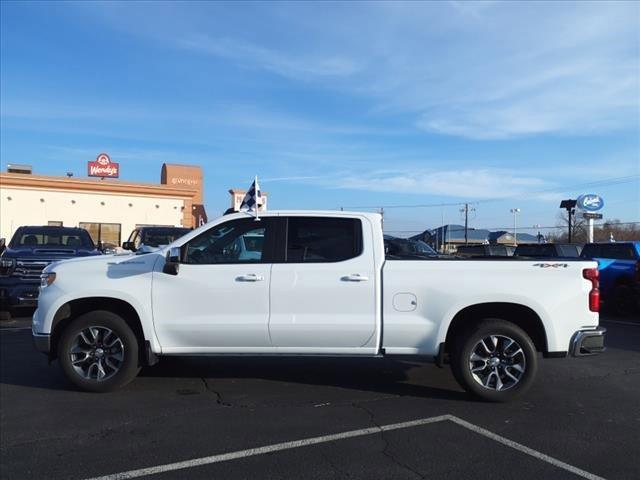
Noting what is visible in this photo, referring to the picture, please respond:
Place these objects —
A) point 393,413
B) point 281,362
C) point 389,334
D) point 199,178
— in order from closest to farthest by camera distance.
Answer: point 393,413 < point 389,334 < point 281,362 < point 199,178

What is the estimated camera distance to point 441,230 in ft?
251

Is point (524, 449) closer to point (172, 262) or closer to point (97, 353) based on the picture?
point (172, 262)

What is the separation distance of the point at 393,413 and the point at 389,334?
781 millimetres

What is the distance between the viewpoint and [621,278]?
13.5 m

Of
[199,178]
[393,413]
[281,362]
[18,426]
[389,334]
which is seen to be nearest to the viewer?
[18,426]

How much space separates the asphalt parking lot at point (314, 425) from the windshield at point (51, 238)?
19.9 feet

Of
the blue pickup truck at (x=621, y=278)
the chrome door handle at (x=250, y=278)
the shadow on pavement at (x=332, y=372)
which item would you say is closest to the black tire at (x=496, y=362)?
the shadow on pavement at (x=332, y=372)

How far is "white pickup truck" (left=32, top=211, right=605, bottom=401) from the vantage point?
5852 millimetres

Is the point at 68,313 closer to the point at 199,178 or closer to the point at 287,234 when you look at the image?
the point at 287,234

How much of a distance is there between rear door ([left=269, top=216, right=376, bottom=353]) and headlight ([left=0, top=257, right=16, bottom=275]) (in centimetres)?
753

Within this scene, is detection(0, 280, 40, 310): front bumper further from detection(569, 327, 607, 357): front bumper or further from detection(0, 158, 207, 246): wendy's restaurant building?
detection(0, 158, 207, 246): wendy's restaurant building

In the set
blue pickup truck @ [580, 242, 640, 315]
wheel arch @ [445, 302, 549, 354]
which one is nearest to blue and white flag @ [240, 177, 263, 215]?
wheel arch @ [445, 302, 549, 354]

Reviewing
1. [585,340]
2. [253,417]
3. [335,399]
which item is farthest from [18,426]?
[585,340]

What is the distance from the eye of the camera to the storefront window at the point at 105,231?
31078mm
